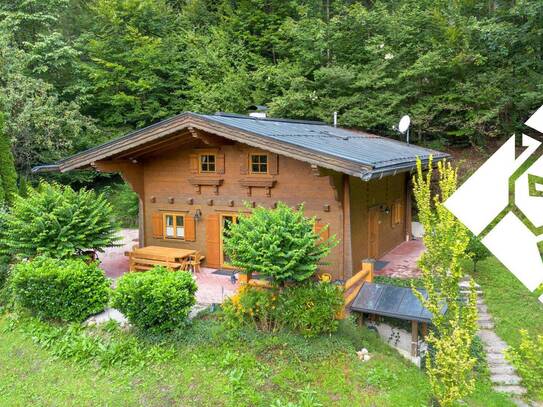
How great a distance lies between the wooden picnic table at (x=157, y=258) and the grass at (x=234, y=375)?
127 inches

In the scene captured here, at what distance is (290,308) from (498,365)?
3486 millimetres

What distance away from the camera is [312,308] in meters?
7.02

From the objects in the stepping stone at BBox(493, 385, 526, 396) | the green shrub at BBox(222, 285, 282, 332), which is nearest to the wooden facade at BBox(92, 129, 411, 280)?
the green shrub at BBox(222, 285, 282, 332)

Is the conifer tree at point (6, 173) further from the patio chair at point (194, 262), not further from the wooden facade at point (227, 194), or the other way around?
the patio chair at point (194, 262)

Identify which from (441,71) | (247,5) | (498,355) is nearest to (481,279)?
(498,355)

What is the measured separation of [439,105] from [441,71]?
176cm

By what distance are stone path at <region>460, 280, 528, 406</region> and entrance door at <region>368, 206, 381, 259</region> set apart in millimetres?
3583

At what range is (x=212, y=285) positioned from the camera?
33.3 ft

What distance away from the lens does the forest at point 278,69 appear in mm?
17984

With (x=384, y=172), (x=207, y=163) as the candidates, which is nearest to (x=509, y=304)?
(x=384, y=172)

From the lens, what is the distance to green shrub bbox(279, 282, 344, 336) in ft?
22.9

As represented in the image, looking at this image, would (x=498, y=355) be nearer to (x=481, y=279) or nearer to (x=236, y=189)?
(x=481, y=279)

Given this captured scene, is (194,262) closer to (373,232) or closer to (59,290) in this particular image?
(59,290)

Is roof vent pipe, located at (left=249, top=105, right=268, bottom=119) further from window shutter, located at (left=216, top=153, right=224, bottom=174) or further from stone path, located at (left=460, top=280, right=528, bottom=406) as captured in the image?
stone path, located at (left=460, top=280, right=528, bottom=406)
